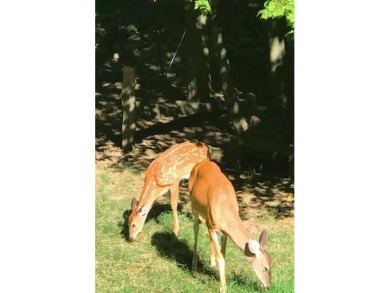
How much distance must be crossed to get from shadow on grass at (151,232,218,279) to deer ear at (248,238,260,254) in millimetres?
651

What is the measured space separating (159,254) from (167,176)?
0.83 metres

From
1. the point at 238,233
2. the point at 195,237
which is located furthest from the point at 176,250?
the point at 238,233

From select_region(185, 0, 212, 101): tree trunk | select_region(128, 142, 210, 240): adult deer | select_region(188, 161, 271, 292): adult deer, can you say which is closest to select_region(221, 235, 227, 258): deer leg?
select_region(188, 161, 271, 292): adult deer

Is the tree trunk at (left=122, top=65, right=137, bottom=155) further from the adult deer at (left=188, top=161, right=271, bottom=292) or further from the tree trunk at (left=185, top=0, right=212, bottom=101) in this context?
the adult deer at (left=188, top=161, right=271, bottom=292)

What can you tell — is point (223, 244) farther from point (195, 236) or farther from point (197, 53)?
point (197, 53)

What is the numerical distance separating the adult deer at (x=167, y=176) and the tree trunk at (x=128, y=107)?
0.75 meters

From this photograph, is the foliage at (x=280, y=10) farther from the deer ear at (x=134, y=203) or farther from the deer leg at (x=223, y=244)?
the deer ear at (x=134, y=203)

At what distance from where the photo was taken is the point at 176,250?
33.4 feet

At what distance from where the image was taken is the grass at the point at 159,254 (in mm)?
9586

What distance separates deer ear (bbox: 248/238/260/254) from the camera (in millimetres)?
9219

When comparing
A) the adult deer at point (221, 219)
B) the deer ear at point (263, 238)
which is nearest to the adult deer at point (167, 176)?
the adult deer at point (221, 219)
